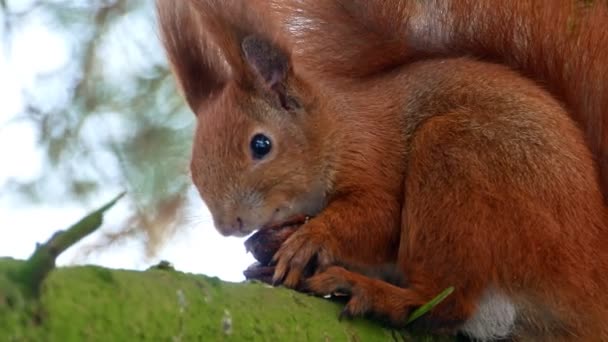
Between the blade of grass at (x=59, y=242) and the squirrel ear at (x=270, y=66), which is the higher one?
the blade of grass at (x=59, y=242)

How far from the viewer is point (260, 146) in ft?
5.82

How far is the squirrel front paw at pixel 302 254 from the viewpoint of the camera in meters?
1.47

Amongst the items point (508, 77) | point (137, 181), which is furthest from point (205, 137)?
point (508, 77)

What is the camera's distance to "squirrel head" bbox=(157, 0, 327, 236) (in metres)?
1.70

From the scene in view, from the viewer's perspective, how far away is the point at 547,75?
1.75 metres

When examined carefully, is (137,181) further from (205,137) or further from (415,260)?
(415,260)

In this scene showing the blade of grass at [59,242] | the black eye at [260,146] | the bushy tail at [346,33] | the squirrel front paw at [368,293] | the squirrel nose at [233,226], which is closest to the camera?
the blade of grass at [59,242]

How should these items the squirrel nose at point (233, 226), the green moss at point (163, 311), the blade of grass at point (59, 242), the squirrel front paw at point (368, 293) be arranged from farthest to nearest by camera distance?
the squirrel nose at point (233, 226) → the squirrel front paw at point (368, 293) → the green moss at point (163, 311) → the blade of grass at point (59, 242)

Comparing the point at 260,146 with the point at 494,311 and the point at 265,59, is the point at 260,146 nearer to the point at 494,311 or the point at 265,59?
the point at 265,59

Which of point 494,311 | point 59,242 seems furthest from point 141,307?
point 494,311

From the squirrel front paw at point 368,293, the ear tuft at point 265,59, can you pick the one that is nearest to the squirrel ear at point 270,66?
the ear tuft at point 265,59

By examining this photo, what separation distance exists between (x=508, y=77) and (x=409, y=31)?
275mm

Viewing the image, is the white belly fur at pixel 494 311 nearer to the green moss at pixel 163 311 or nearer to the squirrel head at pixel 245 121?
the green moss at pixel 163 311

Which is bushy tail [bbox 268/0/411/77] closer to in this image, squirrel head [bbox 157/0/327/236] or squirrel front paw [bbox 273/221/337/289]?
squirrel head [bbox 157/0/327/236]
